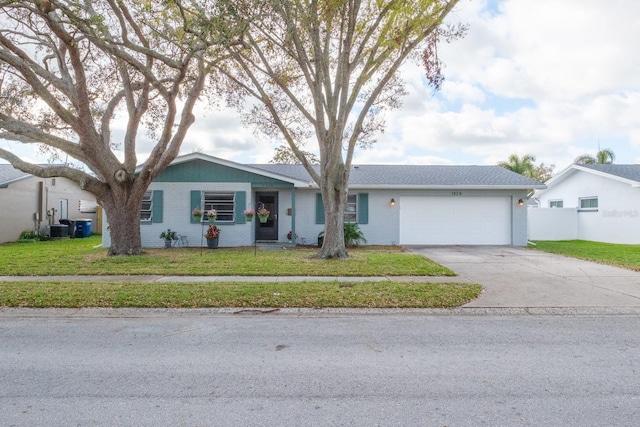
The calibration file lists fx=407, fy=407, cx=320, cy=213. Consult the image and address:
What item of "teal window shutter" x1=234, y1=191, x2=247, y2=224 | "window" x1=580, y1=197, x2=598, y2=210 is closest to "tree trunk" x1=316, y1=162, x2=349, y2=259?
"teal window shutter" x1=234, y1=191, x2=247, y2=224

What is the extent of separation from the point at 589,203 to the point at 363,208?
12.2 metres

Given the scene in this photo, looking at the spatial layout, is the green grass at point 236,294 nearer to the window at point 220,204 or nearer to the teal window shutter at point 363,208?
the window at point 220,204

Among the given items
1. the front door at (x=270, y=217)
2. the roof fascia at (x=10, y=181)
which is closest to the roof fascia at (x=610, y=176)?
the front door at (x=270, y=217)

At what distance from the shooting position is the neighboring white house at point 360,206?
50.9ft

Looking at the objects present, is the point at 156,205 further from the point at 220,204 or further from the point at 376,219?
the point at 376,219

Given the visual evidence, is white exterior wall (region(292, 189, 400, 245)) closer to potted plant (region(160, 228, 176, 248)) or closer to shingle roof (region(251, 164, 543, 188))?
shingle roof (region(251, 164, 543, 188))

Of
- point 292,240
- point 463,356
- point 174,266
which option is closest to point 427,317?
point 463,356

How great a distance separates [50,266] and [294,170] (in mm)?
10994

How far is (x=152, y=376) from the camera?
378 cm

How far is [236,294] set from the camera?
6988mm

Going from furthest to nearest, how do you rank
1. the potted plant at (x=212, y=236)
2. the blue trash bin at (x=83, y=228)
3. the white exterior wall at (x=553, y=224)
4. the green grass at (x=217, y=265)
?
the blue trash bin at (x=83, y=228) → the white exterior wall at (x=553, y=224) → the potted plant at (x=212, y=236) → the green grass at (x=217, y=265)

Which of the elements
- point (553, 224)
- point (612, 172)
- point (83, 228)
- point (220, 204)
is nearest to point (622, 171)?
point (612, 172)

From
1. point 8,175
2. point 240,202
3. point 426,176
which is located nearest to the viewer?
point 240,202

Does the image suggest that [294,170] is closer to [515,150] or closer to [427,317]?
[427,317]
